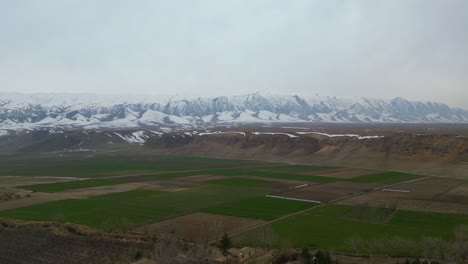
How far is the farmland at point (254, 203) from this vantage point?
4203cm

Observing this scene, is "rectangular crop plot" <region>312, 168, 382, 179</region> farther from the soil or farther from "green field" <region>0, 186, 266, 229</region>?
"green field" <region>0, 186, 266, 229</region>

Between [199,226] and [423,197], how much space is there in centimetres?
3183

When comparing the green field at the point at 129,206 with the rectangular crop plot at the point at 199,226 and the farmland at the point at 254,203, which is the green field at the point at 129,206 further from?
the rectangular crop plot at the point at 199,226

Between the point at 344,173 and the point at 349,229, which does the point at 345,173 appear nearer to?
the point at 344,173

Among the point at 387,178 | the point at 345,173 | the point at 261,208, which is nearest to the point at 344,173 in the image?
the point at 345,173

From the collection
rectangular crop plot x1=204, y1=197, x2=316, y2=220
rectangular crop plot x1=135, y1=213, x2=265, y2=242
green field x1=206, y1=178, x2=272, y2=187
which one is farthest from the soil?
rectangular crop plot x1=135, y1=213, x2=265, y2=242

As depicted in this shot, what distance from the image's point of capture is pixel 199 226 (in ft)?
147

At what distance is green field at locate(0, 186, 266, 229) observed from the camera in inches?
1892

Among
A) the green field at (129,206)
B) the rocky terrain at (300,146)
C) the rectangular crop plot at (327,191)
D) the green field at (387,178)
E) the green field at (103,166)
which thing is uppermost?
the rocky terrain at (300,146)

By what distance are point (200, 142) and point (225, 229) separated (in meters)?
101

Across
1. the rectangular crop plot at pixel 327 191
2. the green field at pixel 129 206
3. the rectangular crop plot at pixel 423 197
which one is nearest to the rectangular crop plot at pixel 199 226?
the green field at pixel 129 206

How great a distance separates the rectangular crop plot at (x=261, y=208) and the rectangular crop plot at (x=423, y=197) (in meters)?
6.71

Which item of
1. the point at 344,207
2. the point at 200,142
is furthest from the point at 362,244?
the point at 200,142

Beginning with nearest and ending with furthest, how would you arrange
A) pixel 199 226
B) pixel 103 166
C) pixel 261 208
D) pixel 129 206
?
1. pixel 199 226
2. pixel 261 208
3. pixel 129 206
4. pixel 103 166
